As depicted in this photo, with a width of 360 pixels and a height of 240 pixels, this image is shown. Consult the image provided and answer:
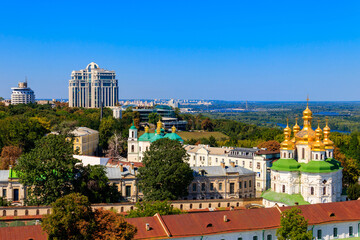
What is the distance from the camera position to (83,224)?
1044 inches

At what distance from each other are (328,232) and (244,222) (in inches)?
293

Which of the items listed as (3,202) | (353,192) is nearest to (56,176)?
(3,202)

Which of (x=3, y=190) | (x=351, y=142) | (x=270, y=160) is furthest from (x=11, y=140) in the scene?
(x=351, y=142)

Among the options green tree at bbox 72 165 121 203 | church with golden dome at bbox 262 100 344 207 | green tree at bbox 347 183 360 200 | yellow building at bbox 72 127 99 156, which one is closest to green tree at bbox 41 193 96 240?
green tree at bbox 72 165 121 203

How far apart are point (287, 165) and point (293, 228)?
53.8ft

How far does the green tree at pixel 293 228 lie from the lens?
32219 mm

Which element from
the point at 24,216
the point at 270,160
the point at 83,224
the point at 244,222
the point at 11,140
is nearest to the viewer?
the point at 83,224

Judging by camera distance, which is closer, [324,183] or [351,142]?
[324,183]

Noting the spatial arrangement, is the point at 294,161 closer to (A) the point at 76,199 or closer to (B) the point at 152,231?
(B) the point at 152,231

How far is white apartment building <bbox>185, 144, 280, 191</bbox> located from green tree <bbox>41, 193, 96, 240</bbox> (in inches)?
1317

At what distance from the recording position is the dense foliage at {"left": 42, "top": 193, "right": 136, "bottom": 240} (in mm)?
26297

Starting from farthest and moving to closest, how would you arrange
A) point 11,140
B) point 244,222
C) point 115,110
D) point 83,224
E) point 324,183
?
point 115,110 → point 11,140 → point 324,183 → point 244,222 → point 83,224

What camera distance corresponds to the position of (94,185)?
1826 inches

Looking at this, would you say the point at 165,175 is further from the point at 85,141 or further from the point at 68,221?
the point at 85,141
